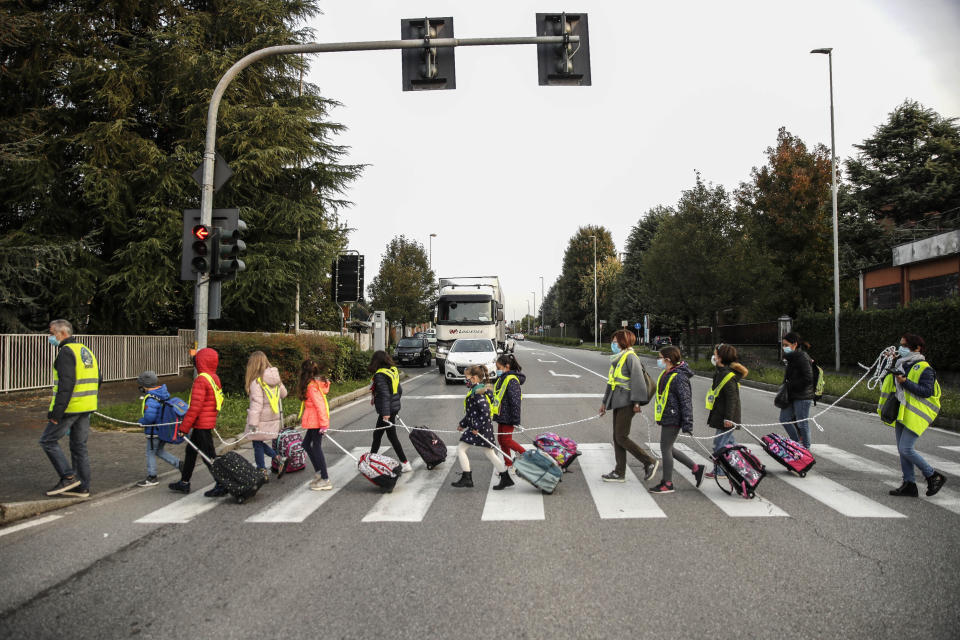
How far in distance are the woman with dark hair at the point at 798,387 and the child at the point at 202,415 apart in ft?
21.7

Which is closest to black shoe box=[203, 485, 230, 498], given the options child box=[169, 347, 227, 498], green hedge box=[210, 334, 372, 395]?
child box=[169, 347, 227, 498]

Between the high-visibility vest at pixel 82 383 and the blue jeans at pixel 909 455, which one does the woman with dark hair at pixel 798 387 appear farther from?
the high-visibility vest at pixel 82 383

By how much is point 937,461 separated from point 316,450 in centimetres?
800

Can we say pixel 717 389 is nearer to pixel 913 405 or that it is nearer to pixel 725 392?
pixel 725 392

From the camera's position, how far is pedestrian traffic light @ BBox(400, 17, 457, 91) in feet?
27.0

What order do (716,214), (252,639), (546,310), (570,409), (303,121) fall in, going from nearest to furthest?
(252,639) → (570,409) → (303,121) → (716,214) → (546,310)

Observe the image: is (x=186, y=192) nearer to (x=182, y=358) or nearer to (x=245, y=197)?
(x=245, y=197)

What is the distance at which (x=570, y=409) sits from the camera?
550 inches

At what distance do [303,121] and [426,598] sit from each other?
802 inches

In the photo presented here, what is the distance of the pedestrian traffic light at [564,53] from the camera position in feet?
27.0

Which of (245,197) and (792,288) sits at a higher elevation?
(245,197)

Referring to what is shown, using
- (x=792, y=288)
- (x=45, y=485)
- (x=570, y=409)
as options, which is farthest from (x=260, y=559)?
(x=792, y=288)

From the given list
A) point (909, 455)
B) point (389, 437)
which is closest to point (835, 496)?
point (909, 455)

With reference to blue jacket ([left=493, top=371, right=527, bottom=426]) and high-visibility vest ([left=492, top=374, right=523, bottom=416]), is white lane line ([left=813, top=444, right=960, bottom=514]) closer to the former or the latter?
blue jacket ([left=493, top=371, right=527, bottom=426])
